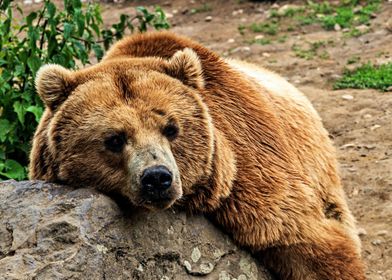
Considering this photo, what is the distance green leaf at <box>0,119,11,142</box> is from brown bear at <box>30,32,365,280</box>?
1.27 metres

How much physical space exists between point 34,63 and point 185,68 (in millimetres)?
1751

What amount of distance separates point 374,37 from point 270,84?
505 cm

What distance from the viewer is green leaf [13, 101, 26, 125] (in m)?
5.31

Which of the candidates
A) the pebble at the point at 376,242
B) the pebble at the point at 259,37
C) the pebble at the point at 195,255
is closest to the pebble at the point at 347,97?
the pebble at the point at 376,242

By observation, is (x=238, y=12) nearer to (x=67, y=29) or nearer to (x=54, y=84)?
(x=67, y=29)

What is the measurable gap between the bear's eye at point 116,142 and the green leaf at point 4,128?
71.4 inches

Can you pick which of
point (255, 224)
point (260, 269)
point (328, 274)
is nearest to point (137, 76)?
point (255, 224)

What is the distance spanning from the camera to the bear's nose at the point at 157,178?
11.3 feet

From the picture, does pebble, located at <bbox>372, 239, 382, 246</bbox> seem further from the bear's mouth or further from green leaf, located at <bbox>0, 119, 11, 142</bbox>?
green leaf, located at <bbox>0, 119, 11, 142</bbox>

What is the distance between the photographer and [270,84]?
5059mm

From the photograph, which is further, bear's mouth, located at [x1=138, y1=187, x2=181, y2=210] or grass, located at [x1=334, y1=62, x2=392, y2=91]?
grass, located at [x1=334, y1=62, x2=392, y2=91]

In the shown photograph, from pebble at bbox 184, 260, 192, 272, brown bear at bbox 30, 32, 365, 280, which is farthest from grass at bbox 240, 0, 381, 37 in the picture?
pebble at bbox 184, 260, 192, 272

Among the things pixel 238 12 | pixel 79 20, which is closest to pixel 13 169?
pixel 79 20

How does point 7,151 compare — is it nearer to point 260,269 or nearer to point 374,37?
point 260,269
